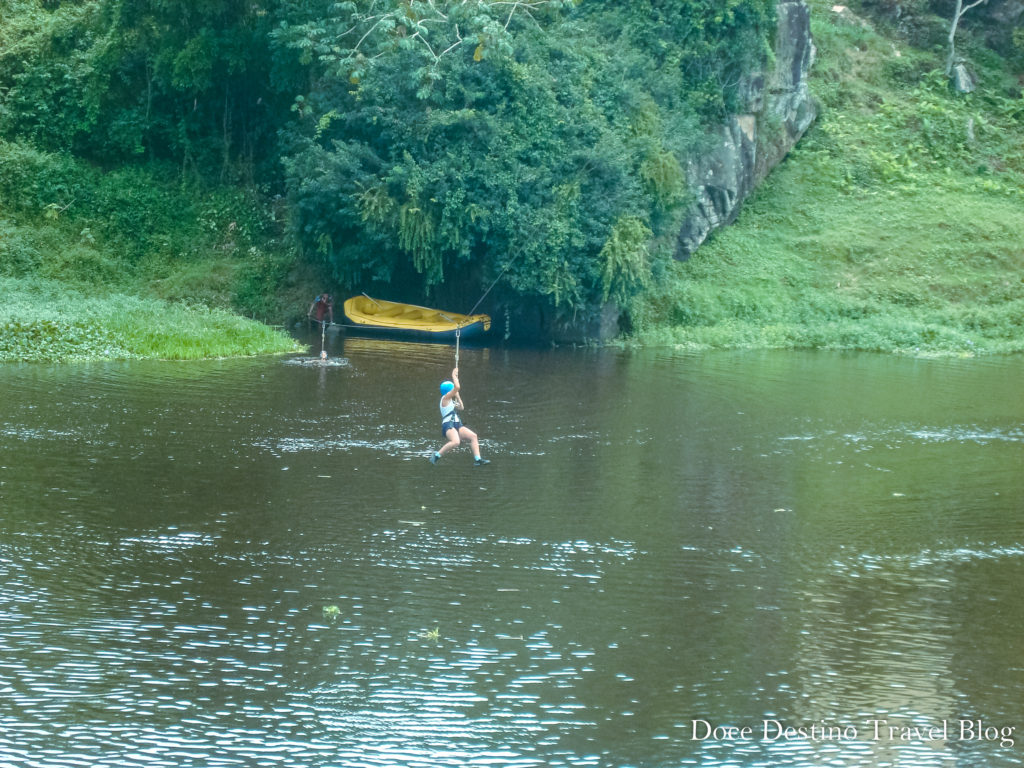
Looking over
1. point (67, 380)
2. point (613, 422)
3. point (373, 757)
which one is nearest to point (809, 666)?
point (373, 757)

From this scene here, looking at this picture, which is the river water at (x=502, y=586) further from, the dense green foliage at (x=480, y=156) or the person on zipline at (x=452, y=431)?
the dense green foliage at (x=480, y=156)

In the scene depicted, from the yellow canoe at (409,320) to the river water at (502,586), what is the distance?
35.2ft

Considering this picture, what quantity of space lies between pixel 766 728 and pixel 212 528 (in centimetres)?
604

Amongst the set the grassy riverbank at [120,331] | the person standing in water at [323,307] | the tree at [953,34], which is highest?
the tree at [953,34]

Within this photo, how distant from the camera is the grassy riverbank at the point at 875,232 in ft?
106

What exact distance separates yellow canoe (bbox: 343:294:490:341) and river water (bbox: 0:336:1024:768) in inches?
423

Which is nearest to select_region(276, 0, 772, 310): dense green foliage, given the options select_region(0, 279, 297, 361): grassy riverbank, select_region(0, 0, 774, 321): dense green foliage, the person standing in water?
select_region(0, 0, 774, 321): dense green foliage

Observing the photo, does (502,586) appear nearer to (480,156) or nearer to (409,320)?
(480,156)

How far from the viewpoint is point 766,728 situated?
25.6 feet

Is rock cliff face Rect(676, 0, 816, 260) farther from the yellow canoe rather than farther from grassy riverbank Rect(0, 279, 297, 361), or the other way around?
grassy riverbank Rect(0, 279, 297, 361)

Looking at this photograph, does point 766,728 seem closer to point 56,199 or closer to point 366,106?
point 366,106

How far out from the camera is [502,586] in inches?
409

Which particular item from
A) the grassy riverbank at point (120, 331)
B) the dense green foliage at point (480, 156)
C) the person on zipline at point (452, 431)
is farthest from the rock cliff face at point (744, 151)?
the person on zipline at point (452, 431)

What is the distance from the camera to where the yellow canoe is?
30297 millimetres
